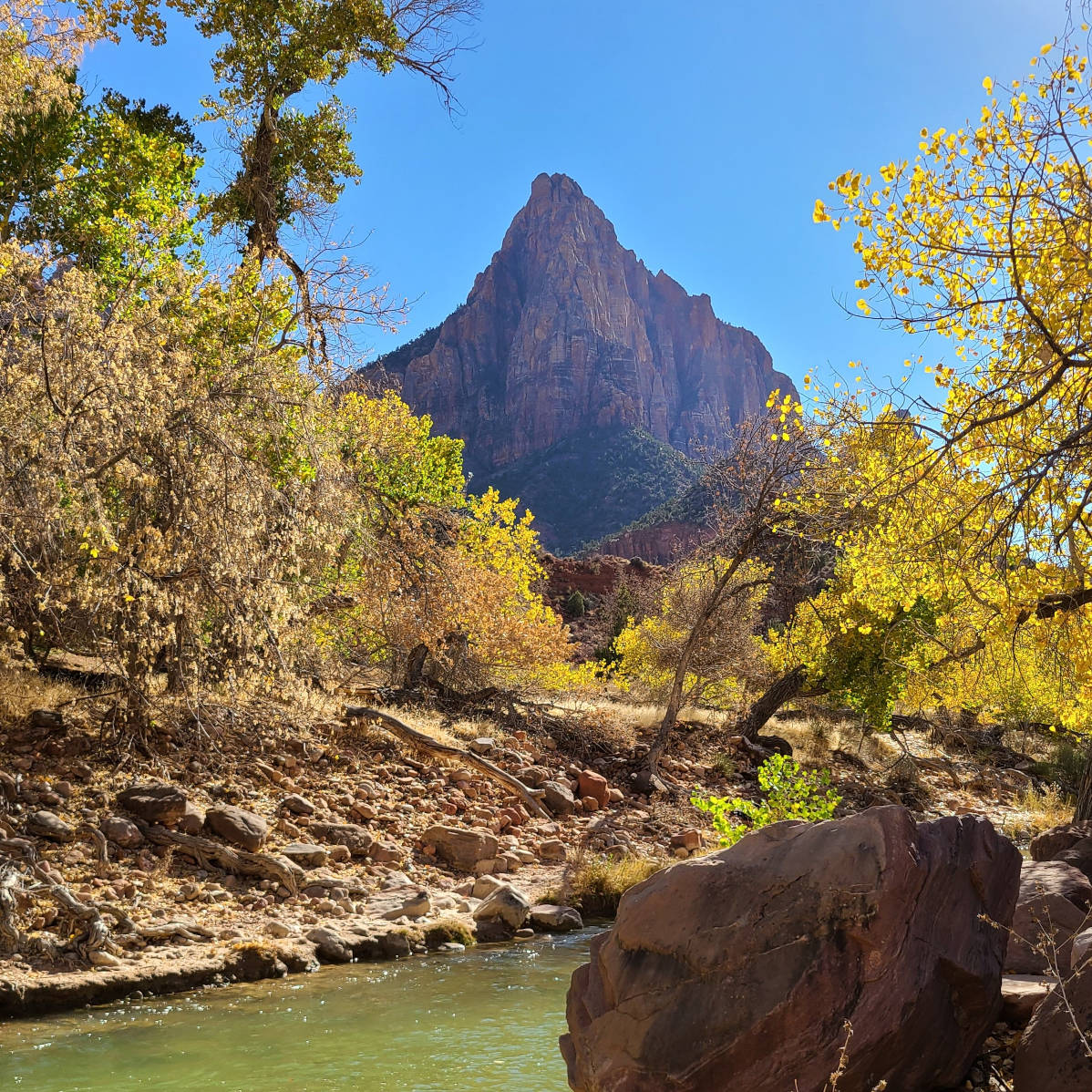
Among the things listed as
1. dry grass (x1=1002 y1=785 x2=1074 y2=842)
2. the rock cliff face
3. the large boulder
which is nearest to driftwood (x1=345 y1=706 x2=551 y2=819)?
dry grass (x1=1002 y1=785 x2=1074 y2=842)

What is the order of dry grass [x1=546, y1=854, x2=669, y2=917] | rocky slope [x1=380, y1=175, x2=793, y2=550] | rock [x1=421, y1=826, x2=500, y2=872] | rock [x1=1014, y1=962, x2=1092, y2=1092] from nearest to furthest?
rock [x1=1014, y1=962, x2=1092, y2=1092] → dry grass [x1=546, y1=854, x2=669, y2=917] → rock [x1=421, y1=826, x2=500, y2=872] → rocky slope [x1=380, y1=175, x2=793, y2=550]

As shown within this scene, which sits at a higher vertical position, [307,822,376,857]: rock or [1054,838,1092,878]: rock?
[1054,838,1092,878]: rock

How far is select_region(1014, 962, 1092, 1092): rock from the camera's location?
412 cm

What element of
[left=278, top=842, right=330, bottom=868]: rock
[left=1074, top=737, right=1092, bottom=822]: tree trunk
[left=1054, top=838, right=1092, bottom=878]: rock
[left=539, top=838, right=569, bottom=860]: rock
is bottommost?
[left=539, top=838, right=569, bottom=860]: rock

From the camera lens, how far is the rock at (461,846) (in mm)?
10906

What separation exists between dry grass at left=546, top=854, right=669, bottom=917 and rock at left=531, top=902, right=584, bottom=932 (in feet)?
1.23

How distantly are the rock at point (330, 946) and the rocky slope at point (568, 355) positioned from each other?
9627cm

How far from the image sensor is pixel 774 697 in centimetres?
2081

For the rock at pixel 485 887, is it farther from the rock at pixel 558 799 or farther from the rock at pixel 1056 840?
the rock at pixel 1056 840

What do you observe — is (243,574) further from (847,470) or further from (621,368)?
(621,368)

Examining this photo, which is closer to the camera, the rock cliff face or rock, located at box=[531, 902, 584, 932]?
rock, located at box=[531, 902, 584, 932]

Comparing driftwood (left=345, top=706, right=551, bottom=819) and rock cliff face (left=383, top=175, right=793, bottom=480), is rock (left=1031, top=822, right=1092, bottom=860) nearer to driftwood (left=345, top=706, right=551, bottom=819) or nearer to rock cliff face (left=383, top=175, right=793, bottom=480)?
driftwood (left=345, top=706, right=551, bottom=819)

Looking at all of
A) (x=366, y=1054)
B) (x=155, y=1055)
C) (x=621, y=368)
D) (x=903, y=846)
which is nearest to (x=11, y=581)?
(x=155, y=1055)

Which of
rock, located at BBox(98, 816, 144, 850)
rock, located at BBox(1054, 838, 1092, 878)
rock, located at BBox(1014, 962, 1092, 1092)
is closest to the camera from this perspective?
rock, located at BBox(1014, 962, 1092, 1092)
